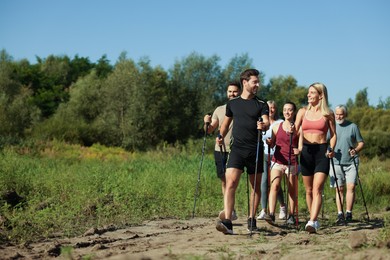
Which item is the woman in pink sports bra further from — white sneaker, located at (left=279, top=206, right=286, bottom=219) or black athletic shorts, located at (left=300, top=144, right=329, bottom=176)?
white sneaker, located at (left=279, top=206, right=286, bottom=219)

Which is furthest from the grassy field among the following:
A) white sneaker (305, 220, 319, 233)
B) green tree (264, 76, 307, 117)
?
green tree (264, 76, 307, 117)

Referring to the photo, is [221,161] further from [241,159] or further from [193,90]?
[193,90]

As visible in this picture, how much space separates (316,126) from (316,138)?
0.19 meters

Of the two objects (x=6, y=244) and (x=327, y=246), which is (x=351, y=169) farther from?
(x=6, y=244)

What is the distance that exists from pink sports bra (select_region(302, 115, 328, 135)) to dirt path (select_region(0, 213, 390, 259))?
1.57 metres

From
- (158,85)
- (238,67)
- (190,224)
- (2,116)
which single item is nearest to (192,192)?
(190,224)

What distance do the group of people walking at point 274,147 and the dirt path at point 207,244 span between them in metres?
0.41

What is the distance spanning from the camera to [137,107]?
4731 cm

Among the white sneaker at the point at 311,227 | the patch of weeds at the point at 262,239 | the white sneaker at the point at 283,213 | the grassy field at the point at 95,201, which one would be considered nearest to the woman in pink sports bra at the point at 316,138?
the white sneaker at the point at 311,227

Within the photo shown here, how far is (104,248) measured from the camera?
7.36 m

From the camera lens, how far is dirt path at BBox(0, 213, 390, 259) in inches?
247

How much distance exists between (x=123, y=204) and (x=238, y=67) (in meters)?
44.5

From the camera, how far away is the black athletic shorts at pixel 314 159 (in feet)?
29.7

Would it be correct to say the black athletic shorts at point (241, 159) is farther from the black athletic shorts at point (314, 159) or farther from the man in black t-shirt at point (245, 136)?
→ the black athletic shorts at point (314, 159)
